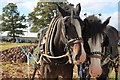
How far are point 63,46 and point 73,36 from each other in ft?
1.21

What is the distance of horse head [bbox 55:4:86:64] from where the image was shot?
2320mm

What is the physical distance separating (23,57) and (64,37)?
240 centimetres

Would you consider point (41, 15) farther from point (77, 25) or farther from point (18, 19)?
point (77, 25)

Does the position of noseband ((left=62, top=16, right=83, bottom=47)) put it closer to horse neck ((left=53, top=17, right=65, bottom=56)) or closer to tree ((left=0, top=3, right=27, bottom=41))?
horse neck ((left=53, top=17, right=65, bottom=56))

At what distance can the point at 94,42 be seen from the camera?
266 centimetres

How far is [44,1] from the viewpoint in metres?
4.14

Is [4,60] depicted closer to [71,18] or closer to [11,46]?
[11,46]

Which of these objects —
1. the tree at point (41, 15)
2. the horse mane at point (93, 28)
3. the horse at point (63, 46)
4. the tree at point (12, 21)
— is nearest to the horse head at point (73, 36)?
the horse at point (63, 46)

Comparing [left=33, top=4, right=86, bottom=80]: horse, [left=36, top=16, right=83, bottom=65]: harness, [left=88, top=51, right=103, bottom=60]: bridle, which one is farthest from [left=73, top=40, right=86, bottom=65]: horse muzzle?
[left=88, top=51, right=103, bottom=60]: bridle

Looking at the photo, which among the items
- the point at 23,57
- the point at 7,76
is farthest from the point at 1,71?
the point at 23,57

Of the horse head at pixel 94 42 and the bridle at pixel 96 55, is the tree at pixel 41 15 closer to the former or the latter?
the horse head at pixel 94 42

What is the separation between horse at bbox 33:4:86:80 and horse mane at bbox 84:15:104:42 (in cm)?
35

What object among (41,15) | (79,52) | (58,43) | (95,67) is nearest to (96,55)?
(95,67)

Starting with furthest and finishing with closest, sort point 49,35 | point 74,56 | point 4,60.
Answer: point 4,60 → point 49,35 → point 74,56
